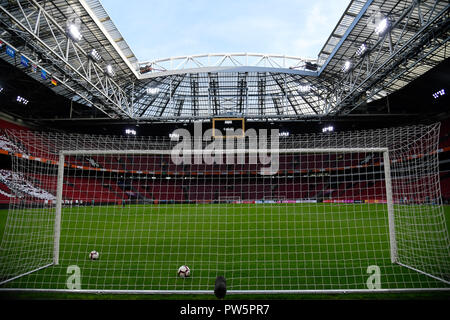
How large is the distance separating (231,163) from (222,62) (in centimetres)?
1477

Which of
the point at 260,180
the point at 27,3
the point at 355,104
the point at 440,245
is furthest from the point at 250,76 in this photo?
the point at 440,245

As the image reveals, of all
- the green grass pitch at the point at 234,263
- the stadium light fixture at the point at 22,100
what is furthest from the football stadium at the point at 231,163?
the stadium light fixture at the point at 22,100

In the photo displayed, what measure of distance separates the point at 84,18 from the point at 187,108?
17530 millimetres

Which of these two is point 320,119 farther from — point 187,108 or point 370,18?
point 187,108

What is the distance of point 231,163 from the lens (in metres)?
9.30

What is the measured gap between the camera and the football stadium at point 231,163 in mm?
4262

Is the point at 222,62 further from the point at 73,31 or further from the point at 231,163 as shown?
the point at 231,163

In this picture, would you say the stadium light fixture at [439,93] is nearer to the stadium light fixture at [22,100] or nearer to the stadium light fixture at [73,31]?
the stadium light fixture at [73,31]

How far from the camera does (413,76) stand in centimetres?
1822

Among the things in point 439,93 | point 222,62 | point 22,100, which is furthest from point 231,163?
point 22,100

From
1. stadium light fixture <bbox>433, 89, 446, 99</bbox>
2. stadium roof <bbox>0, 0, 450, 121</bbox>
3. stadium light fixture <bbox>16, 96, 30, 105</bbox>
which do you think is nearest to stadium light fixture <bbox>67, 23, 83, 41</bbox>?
stadium roof <bbox>0, 0, 450, 121</bbox>

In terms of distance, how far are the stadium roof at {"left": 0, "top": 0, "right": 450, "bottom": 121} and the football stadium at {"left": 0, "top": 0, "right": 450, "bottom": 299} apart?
0.37 feet

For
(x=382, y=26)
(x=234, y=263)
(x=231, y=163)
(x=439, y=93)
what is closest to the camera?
(x=234, y=263)
